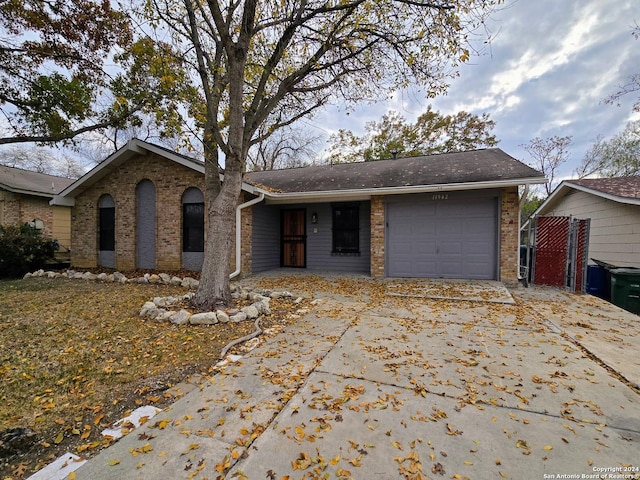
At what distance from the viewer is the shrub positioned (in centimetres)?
881

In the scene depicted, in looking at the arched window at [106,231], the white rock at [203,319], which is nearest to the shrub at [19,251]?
the arched window at [106,231]

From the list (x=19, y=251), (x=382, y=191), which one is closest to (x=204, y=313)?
(x=382, y=191)

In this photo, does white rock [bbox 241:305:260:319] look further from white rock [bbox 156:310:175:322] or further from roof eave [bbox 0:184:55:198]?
roof eave [bbox 0:184:55:198]

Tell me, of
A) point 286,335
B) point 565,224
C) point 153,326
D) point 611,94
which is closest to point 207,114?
point 153,326

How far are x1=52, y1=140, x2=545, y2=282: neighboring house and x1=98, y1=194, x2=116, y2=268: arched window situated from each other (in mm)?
36

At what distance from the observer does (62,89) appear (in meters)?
7.87

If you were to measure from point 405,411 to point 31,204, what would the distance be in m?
17.8

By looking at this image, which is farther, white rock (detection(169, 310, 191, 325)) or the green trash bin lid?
the green trash bin lid

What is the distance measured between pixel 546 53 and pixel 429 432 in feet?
30.2

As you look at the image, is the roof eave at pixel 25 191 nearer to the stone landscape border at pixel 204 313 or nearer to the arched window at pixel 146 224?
the arched window at pixel 146 224

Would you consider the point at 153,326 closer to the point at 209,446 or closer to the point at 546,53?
the point at 209,446

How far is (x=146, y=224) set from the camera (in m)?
9.71

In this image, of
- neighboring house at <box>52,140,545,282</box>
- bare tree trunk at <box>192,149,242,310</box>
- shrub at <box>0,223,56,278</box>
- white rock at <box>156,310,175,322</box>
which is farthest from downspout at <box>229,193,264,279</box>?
shrub at <box>0,223,56,278</box>

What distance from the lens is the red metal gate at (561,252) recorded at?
23.1ft
